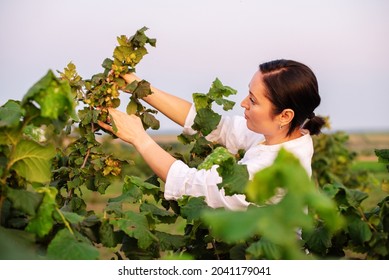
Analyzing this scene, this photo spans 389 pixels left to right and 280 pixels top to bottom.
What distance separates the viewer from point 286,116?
2.59 metres

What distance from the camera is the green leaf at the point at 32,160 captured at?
1.44 metres

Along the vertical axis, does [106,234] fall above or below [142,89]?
below

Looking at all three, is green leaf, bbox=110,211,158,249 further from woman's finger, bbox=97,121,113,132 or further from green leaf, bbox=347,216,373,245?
woman's finger, bbox=97,121,113,132

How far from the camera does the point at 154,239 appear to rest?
1.75m

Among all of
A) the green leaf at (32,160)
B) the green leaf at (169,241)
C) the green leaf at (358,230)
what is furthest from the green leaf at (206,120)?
the green leaf at (32,160)

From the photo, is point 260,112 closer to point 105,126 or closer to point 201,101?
point 201,101

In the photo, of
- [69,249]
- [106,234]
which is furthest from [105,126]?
[69,249]

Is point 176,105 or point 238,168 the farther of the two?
point 176,105

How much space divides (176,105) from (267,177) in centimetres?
194

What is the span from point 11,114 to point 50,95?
39 cm

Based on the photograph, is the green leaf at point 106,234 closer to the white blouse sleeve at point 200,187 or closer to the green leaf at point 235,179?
the green leaf at point 235,179

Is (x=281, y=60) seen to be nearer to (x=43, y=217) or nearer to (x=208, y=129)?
(x=208, y=129)

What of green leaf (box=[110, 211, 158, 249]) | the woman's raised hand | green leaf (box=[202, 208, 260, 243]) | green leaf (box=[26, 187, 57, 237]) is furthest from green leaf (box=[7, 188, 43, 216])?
the woman's raised hand
